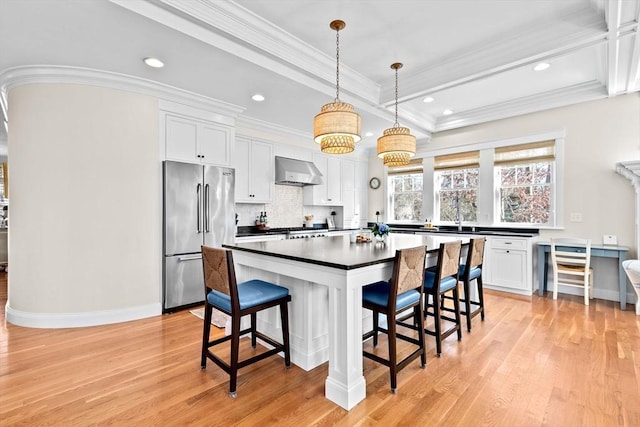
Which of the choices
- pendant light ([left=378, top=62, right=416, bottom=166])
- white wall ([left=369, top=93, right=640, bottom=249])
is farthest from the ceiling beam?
pendant light ([left=378, top=62, right=416, bottom=166])

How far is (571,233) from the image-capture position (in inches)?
180

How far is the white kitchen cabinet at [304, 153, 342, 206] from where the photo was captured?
611 cm

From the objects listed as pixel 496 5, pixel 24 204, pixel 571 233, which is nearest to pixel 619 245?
pixel 571 233

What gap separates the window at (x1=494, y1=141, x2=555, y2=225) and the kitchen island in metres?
3.21

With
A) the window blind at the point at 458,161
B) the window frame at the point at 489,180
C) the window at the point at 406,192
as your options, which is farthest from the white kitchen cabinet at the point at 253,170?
the window blind at the point at 458,161

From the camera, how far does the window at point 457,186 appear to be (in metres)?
5.61

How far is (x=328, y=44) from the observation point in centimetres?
320

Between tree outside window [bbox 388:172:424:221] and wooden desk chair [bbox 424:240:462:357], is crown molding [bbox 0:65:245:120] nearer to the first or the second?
wooden desk chair [bbox 424:240:462:357]

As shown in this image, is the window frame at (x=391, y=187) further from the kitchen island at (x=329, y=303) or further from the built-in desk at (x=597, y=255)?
the kitchen island at (x=329, y=303)

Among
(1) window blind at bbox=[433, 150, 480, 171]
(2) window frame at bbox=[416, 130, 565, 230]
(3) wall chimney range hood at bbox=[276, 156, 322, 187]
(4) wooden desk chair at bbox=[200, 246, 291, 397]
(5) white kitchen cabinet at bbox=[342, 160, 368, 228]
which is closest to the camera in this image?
(4) wooden desk chair at bbox=[200, 246, 291, 397]

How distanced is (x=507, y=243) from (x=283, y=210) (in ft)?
12.1

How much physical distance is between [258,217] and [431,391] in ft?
13.0

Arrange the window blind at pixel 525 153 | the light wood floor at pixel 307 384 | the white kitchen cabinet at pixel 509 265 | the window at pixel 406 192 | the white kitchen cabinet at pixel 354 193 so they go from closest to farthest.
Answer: the light wood floor at pixel 307 384 < the white kitchen cabinet at pixel 509 265 < the window blind at pixel 525 153 < the window at pixel 406 192 < the white kitchen cabinet at pixel 354 193

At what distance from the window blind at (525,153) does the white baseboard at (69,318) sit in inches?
225
